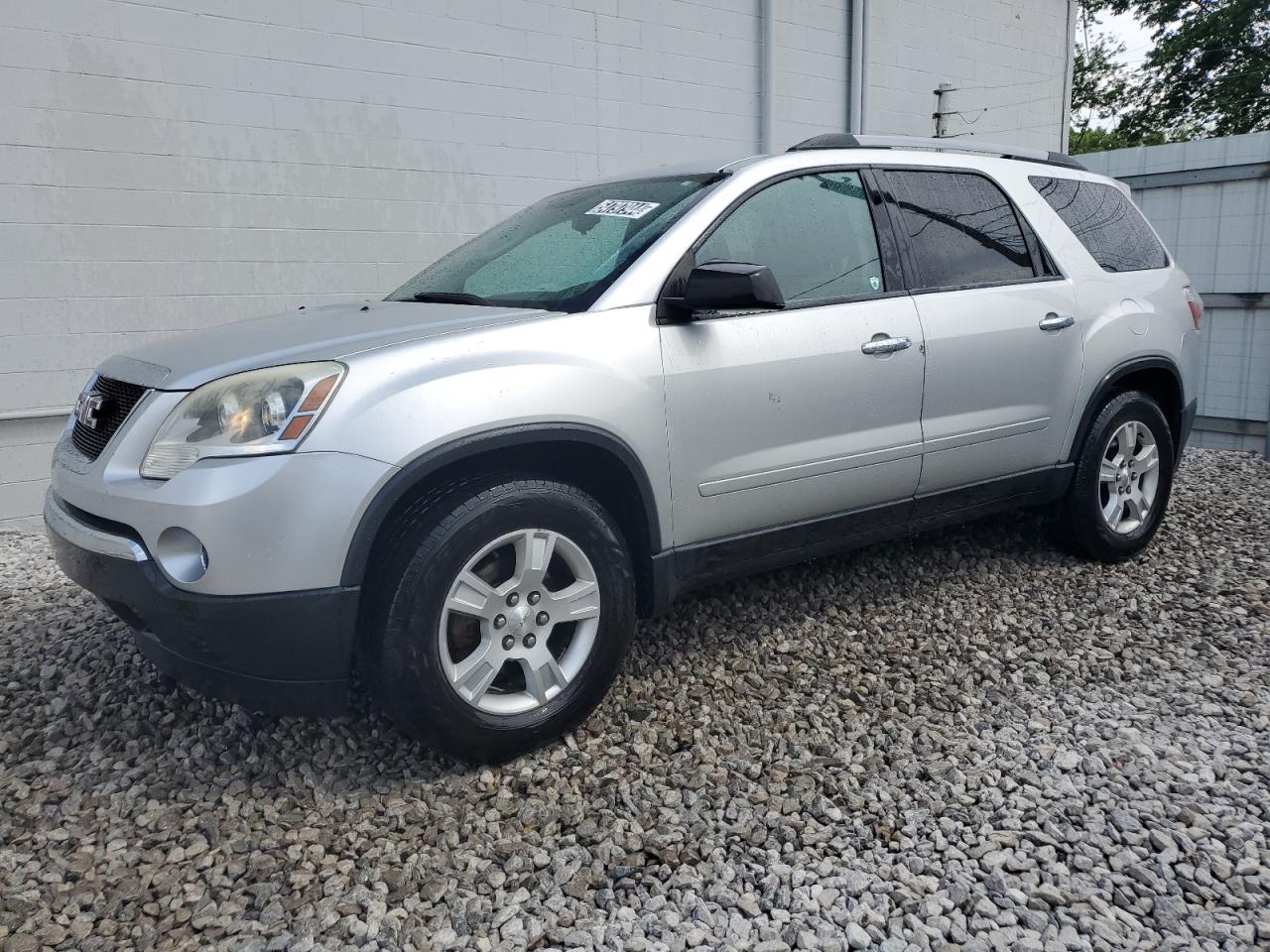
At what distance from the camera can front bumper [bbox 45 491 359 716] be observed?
2.53m

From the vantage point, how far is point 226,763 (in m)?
2.99

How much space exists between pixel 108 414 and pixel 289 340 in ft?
1.92

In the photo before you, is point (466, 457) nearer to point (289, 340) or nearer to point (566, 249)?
point (289, 340)

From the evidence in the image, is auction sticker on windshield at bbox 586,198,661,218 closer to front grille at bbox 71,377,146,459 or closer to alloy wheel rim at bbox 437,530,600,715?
alloy wheel rim at bbox 437,530,600,715

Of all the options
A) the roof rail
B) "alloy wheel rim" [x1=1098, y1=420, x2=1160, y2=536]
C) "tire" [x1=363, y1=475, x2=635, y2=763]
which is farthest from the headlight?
"alloy wheel rim" [x1=1098, y1=420, x2=1160, y2=536]

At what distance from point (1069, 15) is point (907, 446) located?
10063 mm

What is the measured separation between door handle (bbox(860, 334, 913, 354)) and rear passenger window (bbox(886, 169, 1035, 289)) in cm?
30

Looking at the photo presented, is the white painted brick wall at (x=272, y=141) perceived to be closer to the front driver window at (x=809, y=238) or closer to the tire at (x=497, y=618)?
the front driver window at (x=809, y=238)

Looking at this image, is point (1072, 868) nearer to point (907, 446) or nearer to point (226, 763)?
point (907, 446)

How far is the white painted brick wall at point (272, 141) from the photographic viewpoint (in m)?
5.66

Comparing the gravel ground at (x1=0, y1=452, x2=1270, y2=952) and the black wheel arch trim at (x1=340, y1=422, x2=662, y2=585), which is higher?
the black wheel arch trim at (x1=340, y1=422, x2=662, y2=585)

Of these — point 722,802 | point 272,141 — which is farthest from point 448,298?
point 272,141

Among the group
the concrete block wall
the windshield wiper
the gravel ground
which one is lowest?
the gravel ground

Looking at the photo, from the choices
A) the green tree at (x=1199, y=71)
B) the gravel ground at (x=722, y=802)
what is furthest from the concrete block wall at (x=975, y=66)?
the green tree at (x=1199, y=71)
